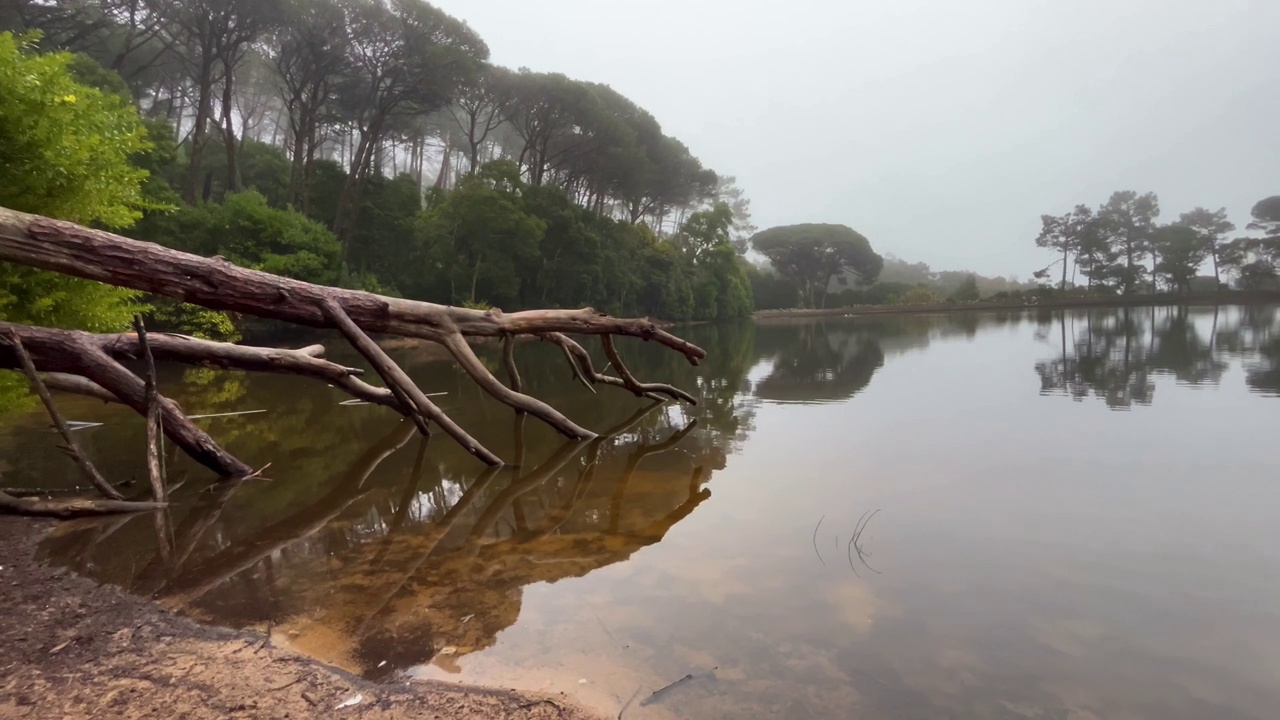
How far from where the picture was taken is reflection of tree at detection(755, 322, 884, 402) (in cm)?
1095

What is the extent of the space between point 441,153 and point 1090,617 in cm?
4691

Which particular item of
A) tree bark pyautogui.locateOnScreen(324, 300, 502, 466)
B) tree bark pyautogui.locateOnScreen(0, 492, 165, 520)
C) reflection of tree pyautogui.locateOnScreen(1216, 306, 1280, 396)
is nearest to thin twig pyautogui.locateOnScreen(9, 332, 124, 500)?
tree bark pyautogui.locateOnScreen(0, 492, 165, 520)

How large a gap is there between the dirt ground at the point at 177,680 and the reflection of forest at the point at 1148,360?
29.5 ft

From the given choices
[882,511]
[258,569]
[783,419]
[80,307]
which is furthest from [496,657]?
[783,419]

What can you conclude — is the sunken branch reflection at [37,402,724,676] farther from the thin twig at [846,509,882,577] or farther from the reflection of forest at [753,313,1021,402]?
the reflection of forest at [753,313,1021,402]

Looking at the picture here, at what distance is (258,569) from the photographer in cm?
376

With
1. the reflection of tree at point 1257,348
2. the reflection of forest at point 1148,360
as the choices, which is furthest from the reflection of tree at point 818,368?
the reflection of tree at point 1257,348

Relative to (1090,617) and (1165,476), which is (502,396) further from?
(1165,476)

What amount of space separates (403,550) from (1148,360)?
14.9 m

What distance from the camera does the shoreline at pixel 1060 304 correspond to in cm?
4519

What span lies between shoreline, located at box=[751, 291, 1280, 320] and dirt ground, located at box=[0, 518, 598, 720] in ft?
157

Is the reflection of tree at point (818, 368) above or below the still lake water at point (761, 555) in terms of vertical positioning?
above

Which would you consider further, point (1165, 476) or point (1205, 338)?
point (1205, 338)

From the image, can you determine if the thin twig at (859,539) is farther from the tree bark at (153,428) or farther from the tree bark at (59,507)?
the tree bark at (59,507)
